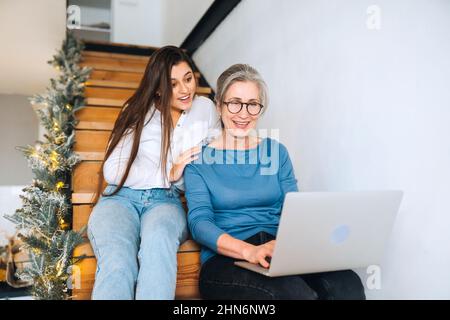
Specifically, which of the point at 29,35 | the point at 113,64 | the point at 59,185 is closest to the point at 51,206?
the point at 59,185

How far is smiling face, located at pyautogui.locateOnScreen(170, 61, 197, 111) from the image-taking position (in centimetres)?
149

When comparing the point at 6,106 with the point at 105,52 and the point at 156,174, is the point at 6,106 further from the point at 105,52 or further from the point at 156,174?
the point at 156,174

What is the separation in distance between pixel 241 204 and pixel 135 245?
0.31 meters

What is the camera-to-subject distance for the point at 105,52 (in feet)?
12.1

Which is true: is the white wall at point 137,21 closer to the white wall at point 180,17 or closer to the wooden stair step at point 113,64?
the white wall at point 180,17

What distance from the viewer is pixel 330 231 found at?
90 cm

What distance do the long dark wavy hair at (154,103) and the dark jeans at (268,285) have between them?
473 mm

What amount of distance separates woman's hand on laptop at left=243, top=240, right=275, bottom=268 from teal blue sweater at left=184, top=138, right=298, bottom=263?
11 cm

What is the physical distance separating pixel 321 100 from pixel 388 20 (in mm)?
385

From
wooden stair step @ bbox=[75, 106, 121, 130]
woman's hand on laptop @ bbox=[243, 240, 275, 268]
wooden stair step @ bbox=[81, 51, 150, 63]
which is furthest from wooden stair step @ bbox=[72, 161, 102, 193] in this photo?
wooden stair step @ bbox=[81, 51, 150, 63]

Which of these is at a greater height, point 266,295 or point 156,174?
point 156,174

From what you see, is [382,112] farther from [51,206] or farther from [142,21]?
[142,21]

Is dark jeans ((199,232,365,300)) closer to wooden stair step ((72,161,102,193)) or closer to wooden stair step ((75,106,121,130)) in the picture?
wooden stair step ((72,161,102,193))
